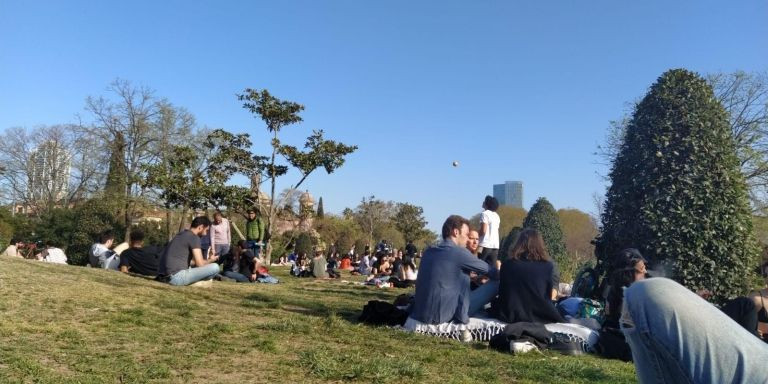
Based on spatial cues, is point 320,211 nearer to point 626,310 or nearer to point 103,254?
point 103,254

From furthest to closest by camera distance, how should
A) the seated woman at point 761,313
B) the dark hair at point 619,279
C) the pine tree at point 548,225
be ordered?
the pine tree at point 548,225
the seated woman at point 761,313
the dark hair at point 619,279

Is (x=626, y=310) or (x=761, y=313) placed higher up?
(x=626, y=310)

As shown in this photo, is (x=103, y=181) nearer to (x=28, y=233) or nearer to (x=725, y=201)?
(x=28, y=233)

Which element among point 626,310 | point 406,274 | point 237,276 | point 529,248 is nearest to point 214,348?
point 529,248

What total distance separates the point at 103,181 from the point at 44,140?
5.72m

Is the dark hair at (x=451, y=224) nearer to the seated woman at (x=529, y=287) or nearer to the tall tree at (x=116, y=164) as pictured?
the seated woman at (x=529, y=287)

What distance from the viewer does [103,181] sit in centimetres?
3953

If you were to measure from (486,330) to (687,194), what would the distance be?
10.2 feet

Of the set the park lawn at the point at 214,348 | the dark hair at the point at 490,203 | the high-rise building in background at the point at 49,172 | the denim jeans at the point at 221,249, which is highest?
the high-rise building in background at the point at 49,172

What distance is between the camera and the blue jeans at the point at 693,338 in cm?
109

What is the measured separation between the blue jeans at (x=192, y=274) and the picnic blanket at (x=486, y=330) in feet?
13.4

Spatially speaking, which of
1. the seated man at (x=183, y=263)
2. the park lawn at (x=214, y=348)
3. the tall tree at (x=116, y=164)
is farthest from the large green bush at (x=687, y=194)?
the tall tree at (x=116, y=164)

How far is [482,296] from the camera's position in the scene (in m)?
6.22

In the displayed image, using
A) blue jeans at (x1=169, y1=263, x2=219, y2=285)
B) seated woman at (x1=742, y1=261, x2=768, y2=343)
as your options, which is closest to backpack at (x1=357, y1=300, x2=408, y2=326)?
seated woman at (x1=742, y1=261, x2=768, y2=343)
